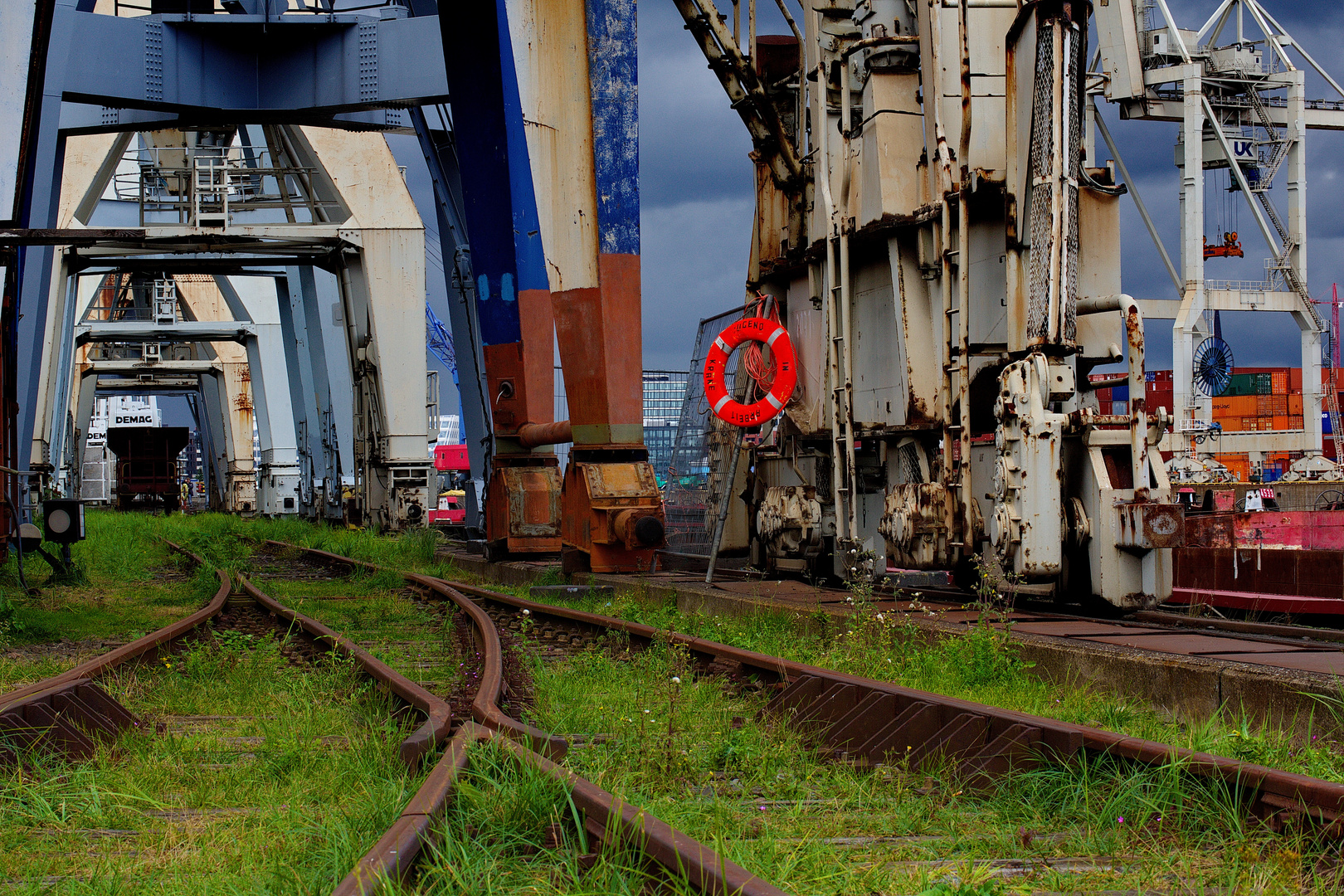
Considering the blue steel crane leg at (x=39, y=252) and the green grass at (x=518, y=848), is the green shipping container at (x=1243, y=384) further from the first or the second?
the green grass at (x=518, y=848)

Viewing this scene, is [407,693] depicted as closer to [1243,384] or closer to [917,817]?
[917,817]

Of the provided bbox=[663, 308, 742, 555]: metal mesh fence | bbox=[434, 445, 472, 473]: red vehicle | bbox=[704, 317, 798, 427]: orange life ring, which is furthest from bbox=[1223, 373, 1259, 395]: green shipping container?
bbox=[704, 317, 798, 427]: orange life ring

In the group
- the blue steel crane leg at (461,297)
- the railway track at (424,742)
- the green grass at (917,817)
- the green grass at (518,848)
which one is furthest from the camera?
the blue steel crane leg at (461,297)

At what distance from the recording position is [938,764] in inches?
156

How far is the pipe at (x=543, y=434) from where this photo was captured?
558 inches

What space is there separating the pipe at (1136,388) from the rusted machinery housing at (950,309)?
0.02 meters

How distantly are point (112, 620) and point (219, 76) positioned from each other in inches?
578

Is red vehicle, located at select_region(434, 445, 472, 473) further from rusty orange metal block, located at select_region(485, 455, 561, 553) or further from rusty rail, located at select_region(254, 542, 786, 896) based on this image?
rusty rail, located at select_region(254, 542, 786, 896)

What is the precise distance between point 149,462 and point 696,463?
46.4m

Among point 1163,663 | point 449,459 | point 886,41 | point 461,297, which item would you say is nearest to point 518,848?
point 1163,663

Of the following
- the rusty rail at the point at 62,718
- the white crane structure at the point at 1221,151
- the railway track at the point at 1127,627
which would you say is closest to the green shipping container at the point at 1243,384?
the white crane structure at the point at 1221,151

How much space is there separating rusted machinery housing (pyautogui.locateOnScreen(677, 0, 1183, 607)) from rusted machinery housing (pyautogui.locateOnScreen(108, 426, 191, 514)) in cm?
4797

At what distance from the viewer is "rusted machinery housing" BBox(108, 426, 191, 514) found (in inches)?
2093

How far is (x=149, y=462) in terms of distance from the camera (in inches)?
2112
